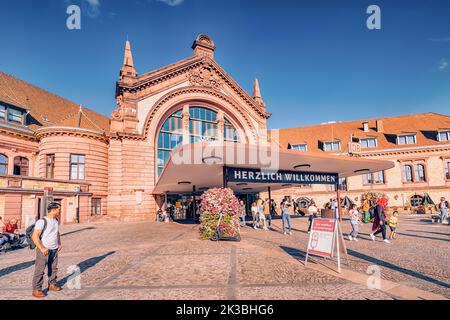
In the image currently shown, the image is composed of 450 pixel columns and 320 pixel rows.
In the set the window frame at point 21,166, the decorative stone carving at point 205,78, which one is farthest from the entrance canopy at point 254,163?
the window frame at point 21,166

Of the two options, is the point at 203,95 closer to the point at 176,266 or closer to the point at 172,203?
the point at 172,203

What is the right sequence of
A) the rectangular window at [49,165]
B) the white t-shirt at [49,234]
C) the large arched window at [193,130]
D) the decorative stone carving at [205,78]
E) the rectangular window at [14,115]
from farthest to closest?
the decorative stone carving at [205,78], the large arched window at [193,130], the rectangular window at [14,115], the rectangular window at [49,165], the white t-shirt at [49,234]

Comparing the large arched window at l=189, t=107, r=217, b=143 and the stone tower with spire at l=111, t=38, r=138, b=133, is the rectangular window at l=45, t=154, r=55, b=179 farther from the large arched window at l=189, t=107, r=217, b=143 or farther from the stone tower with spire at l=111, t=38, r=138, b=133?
the large arched window at l=189, t=107, r=217, b=143

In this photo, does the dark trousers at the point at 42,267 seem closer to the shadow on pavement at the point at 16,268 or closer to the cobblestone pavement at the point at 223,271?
the cobblestone pavement at the point at 223,271

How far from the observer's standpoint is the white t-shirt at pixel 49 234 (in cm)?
577

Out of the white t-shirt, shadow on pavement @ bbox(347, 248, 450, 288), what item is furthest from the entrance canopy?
the white t-shirt

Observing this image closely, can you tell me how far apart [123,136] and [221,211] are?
17.9 metres

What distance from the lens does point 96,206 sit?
87.1 feet

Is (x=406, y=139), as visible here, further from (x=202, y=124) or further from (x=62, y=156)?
(x=62, y=156)

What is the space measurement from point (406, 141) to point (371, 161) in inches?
1179

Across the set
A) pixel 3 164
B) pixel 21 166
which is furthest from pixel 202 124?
pixel 3 164

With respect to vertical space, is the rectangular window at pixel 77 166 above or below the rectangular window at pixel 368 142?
below

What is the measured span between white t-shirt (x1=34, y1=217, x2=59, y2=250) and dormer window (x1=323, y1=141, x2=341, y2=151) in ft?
140

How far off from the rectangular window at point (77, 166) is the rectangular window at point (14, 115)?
23.2 feet
